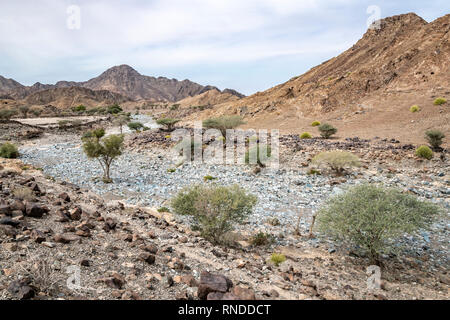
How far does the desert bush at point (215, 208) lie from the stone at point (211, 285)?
2.80 meters

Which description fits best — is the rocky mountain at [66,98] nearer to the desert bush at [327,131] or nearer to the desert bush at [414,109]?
the desert bush at [327,131]

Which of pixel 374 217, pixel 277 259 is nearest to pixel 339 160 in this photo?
pixel 374 217

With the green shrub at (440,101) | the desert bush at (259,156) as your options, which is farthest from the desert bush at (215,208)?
the green shrub at (440,101)

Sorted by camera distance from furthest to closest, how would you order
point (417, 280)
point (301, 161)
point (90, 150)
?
point (301, 161) < point (90, 150) < point (417, 280)

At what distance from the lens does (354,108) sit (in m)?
31.8

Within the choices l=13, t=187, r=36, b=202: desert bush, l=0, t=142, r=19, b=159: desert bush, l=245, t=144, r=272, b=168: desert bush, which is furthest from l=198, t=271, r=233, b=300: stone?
l=0, t=142, r=19, b=159: desert bush

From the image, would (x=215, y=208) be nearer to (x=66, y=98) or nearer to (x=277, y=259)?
(x=277, y=259)

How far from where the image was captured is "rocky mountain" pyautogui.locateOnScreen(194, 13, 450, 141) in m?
28.5

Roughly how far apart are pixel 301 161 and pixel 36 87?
691ft

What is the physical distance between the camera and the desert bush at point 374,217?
640cm

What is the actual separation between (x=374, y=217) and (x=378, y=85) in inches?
1329

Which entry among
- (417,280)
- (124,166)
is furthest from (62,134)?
(417,280)

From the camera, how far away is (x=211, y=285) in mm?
4484
